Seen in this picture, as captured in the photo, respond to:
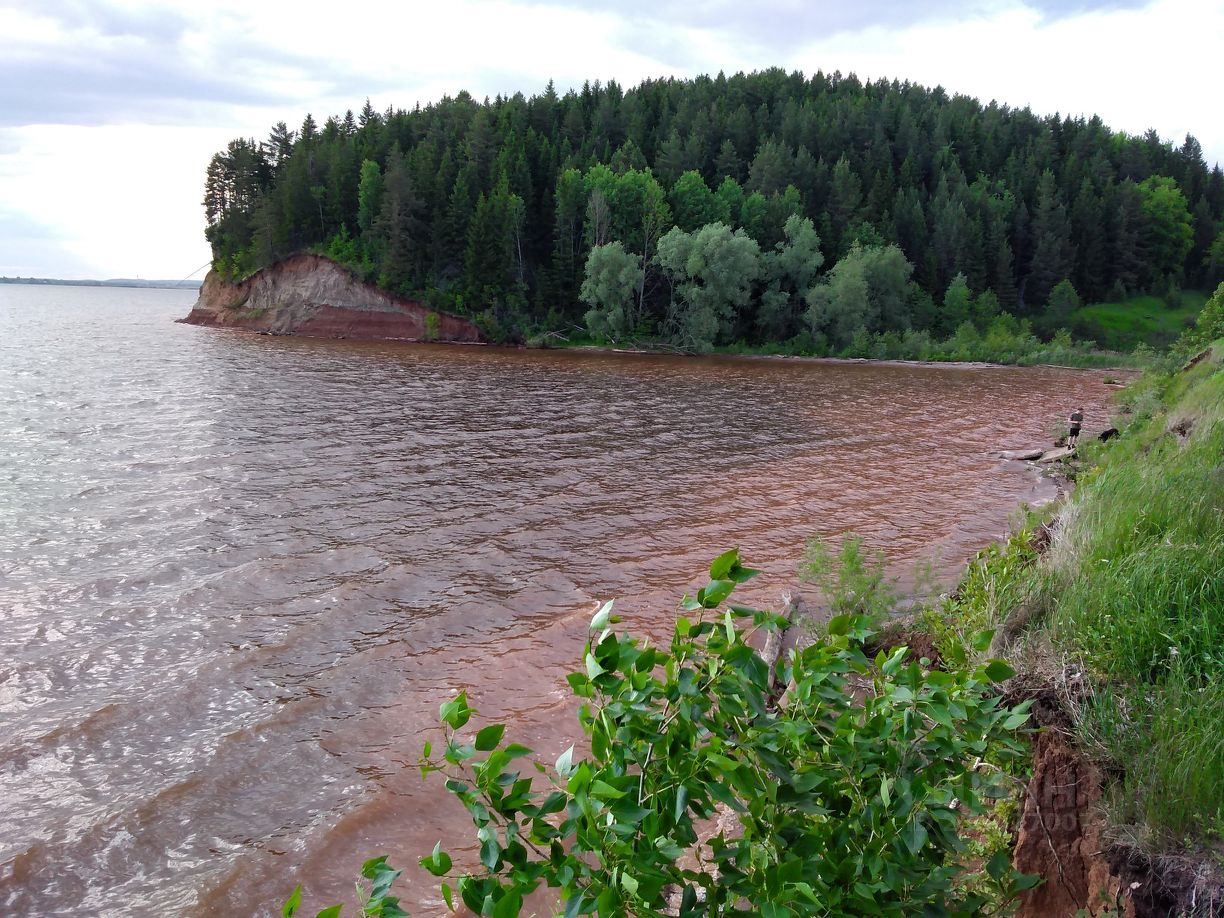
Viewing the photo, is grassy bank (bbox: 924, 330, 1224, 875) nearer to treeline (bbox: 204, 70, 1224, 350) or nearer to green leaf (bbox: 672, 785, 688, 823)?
green leaf (bbox: 672, 785, 688, 823)

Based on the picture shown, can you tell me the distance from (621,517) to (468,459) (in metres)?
7.10

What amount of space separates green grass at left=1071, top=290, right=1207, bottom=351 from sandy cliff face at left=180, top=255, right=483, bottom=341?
68.4 metres

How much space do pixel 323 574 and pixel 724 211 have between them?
70906 millimetres

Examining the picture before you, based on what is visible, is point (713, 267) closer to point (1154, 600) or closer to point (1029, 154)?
point (1154, 600)

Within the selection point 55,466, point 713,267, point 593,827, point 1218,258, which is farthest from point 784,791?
point 1218,258

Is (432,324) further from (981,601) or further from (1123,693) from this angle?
(1123,693)

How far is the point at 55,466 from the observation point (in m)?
18.8

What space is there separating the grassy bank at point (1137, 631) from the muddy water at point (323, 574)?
4493 mm

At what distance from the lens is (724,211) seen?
7619 centimetres

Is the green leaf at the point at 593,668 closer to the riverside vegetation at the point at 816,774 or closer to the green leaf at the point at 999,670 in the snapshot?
the riverside vegetation at the point at 816,774

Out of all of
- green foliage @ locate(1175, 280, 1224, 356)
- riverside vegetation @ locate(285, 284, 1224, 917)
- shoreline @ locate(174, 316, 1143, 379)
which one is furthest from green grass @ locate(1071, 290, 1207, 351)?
→ riverside vegetation @ locate(285, 284, 1224, 917)

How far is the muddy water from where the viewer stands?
6.73m

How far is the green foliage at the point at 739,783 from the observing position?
261 centimetres

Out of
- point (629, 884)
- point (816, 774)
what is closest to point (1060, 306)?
point (816, 774)
